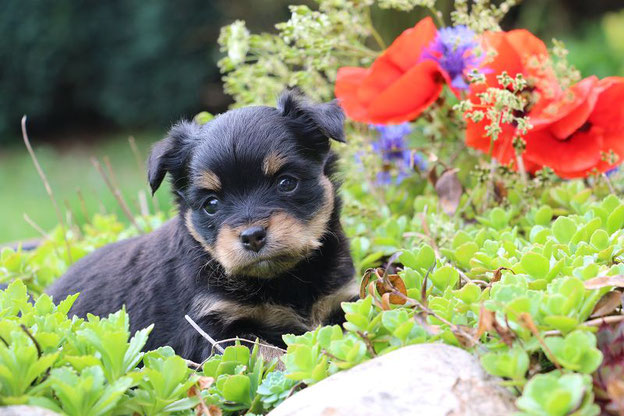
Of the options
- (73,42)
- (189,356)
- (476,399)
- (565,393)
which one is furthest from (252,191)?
(73,42)

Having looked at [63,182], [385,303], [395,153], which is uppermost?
[385,303]

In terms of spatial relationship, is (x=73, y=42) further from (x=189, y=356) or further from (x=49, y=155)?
(x=189, y=356)

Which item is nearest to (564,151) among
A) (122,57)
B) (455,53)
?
(455,53)

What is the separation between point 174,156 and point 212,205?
0.33 meters

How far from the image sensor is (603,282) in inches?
72.1

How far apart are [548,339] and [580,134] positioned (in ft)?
6.25

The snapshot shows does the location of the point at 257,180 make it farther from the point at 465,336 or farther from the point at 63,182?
the point at 63,182

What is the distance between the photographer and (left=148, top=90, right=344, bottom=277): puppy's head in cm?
264

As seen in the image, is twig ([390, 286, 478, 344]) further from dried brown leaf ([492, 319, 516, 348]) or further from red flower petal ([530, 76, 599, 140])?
red flower petal ([530, 76, 599, 140])

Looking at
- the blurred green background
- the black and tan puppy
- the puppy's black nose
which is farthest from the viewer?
the blurred green background

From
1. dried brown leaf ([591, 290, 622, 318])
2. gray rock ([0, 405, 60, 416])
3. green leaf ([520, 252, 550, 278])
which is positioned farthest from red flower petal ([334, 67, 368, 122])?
gray rock ([0, 405, 60, 416])

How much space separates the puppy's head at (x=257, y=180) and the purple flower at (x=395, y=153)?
3.64 feet

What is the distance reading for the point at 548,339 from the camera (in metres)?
1.72

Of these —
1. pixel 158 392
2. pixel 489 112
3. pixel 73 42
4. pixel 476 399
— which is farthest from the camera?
pixel 73 42
